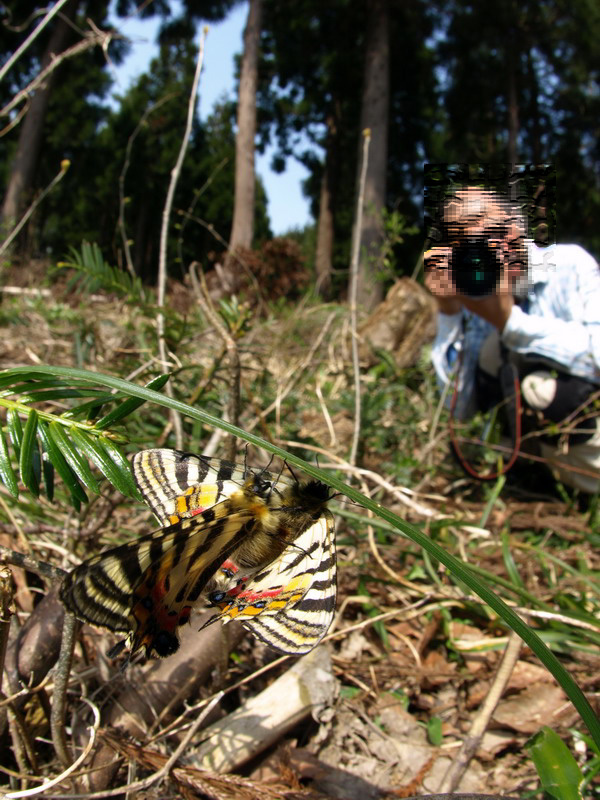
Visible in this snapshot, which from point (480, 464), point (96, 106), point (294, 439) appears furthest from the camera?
point (96, 106)

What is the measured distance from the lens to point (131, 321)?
81.7 inches

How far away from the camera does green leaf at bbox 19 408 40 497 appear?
634 mm

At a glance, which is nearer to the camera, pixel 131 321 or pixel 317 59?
pixel 131 321

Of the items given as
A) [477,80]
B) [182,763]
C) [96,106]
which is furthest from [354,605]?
[96,106]

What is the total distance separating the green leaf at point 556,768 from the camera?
74 centimetres

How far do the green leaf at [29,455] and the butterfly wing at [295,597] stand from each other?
0.28m

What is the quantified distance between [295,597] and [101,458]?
29 centimetres

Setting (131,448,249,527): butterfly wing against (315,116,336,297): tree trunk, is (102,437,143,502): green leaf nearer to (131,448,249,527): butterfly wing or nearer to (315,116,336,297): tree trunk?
(131,448,249,527): butterfly wing

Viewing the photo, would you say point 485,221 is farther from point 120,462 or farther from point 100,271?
point 100,271

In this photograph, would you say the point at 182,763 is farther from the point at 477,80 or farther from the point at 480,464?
the point at 477,80

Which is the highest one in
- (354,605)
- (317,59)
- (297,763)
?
(317,59)

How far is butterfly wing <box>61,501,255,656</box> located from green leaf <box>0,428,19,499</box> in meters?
0.12

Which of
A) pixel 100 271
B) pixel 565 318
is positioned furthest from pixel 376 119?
pixel 100 271

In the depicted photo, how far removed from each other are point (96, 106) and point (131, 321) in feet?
53.6
